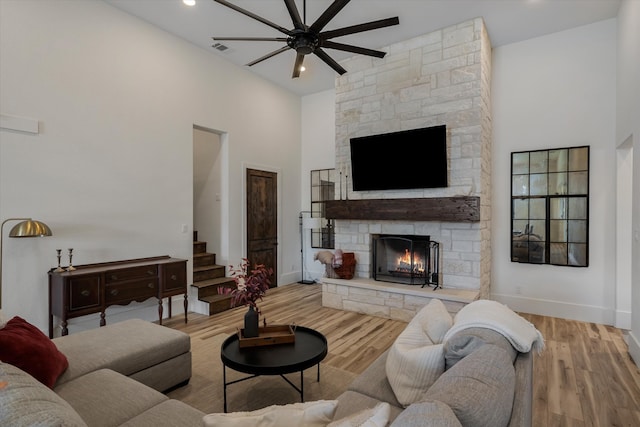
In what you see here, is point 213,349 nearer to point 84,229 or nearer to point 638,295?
point 84,229

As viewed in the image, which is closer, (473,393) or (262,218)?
(473,393)

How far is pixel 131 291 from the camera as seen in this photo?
3.88 metres

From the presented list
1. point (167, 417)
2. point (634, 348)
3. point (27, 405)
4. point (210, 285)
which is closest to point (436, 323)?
point (167, 417)

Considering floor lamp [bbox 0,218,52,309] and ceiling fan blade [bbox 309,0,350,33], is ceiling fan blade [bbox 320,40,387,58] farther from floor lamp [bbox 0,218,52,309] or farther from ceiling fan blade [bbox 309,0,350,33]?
floor lamp [bbox 0,218,52,309]

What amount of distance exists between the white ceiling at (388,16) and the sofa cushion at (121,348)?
371cm

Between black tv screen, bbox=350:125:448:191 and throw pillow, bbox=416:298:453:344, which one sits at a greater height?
black tv screen, bbox=350:125:448:191

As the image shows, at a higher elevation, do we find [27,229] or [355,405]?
[27,229]

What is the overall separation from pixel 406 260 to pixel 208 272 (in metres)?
3.07

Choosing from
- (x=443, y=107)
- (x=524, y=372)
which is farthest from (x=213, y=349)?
(x=443, y=107)

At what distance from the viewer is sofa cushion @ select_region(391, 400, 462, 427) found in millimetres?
868

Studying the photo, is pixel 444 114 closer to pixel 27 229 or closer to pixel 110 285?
pixel 110 285

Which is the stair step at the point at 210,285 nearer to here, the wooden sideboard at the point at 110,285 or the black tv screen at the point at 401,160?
the wooden sideboard at the point at 110,285

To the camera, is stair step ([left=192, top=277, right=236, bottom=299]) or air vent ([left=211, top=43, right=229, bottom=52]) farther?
air vent ([left=211, top=43, right=229, bottom=52])

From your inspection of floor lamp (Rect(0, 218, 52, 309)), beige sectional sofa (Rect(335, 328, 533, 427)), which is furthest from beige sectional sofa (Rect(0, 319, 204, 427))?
floor lamp (Rect(0, 218, 52, 309))
